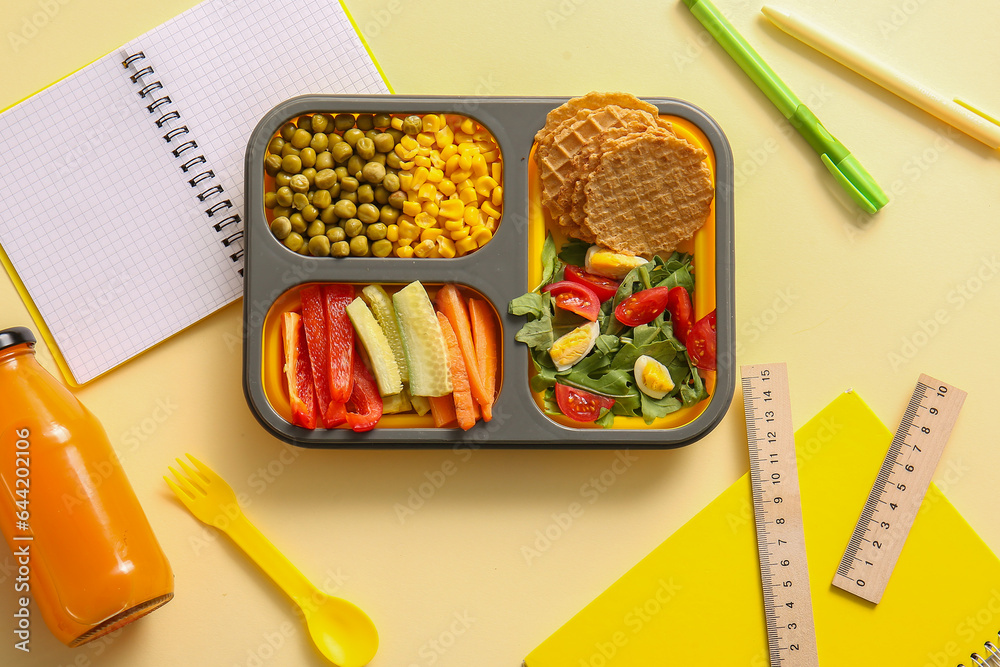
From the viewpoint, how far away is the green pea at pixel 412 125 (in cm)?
198

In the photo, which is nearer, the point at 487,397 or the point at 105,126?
the point at 487,397

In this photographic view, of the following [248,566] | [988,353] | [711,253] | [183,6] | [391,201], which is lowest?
[988,353]

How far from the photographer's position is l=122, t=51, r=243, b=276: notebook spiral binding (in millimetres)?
2184

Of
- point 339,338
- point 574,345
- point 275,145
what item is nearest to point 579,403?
point 574,345

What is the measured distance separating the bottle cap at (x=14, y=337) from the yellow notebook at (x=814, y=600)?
1.87 m

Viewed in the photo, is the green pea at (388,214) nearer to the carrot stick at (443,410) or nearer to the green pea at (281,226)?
the green pea at (281,226)

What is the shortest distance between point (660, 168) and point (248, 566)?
1.87 m

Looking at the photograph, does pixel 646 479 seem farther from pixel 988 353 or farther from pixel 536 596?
pixel 988 353

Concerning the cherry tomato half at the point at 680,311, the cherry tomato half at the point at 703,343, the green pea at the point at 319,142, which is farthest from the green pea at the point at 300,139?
the cherry tomato half at the point at 703,343

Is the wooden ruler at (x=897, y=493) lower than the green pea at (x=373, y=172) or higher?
lower

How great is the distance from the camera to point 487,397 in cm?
196

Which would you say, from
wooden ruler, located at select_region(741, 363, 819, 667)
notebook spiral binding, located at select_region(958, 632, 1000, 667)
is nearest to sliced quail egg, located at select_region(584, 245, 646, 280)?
wooden ruler, located at select_region(741, 363, 819, 667)

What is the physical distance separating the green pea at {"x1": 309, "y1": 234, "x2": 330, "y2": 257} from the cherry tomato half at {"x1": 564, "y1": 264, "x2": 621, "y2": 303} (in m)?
0.76

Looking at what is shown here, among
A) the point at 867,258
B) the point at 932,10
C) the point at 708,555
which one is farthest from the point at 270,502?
the point at 932,10
